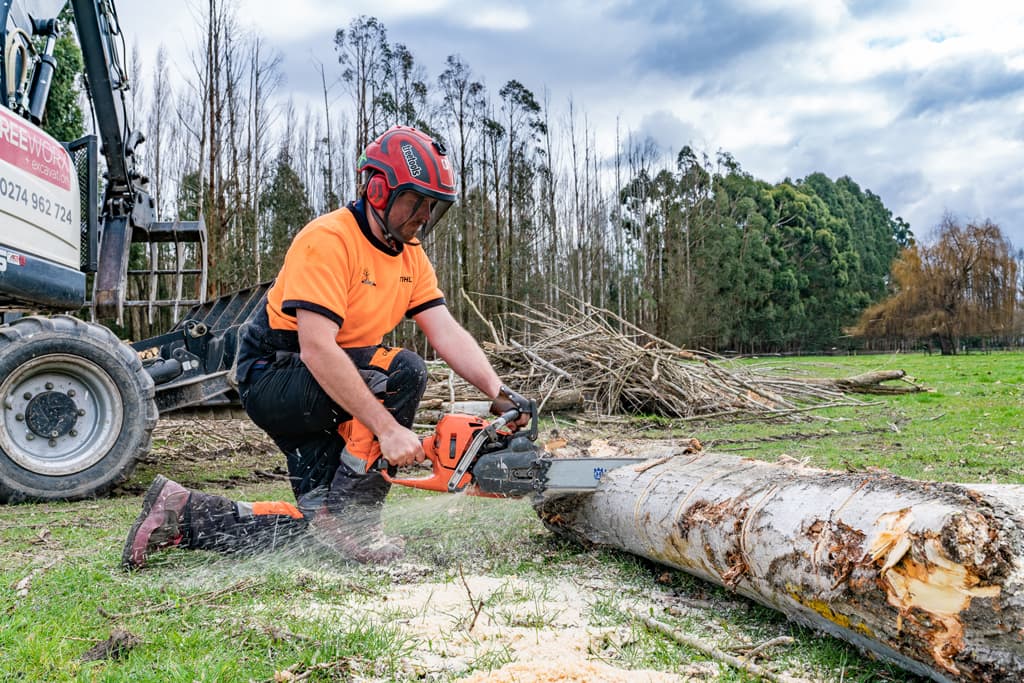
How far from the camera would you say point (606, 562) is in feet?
10.5

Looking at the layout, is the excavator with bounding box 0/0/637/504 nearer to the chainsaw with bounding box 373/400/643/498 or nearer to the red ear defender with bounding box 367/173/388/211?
the chainsaw with bounding box 373/400/643/498

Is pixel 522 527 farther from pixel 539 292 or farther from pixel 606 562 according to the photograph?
pixel 539 292

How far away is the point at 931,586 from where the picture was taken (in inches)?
73.0

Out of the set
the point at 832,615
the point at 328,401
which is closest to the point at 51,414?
the point at 328,401

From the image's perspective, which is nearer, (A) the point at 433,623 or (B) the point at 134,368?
(A) the point at 433,623

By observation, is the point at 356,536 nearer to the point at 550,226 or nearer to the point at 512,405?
the point at 512,405

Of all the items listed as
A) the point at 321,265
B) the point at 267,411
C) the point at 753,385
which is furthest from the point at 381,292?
the point at 753,385

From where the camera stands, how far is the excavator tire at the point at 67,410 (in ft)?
15.4

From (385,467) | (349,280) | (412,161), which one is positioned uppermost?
(412,161)

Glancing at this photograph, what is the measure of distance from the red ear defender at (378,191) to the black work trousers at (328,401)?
2.06 ft

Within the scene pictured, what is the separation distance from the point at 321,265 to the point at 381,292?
0.38 meters

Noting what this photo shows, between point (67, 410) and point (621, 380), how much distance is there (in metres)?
6.63

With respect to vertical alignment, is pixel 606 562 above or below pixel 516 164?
below

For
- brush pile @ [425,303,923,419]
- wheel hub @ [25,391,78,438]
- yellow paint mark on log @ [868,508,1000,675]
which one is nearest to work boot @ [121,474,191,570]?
wheel hub @ [25,391,78,438]
